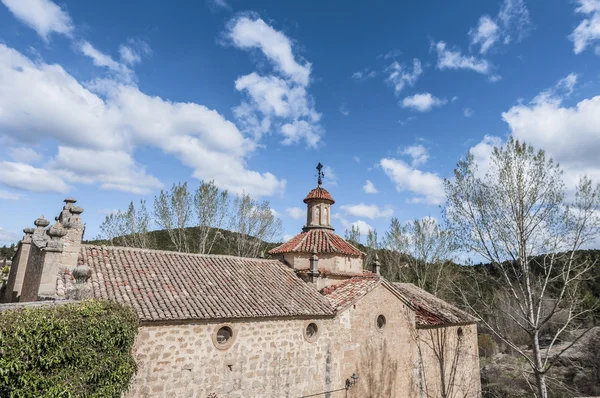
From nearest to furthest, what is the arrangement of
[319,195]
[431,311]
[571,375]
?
[431,311], [319,195], [571,375]

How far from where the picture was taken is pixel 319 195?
1980 cm

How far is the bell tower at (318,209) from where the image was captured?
64.6 ft

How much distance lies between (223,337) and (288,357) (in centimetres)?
264

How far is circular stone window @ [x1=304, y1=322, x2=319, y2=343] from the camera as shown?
1323cm

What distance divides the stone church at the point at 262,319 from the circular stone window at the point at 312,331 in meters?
0.04

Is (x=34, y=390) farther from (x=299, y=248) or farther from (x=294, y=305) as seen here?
(x=299, y=248)

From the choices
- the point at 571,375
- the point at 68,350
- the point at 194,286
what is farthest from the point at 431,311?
the point at 68,350

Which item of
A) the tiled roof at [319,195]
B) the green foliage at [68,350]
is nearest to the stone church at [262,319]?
the green foliage at [68,350]

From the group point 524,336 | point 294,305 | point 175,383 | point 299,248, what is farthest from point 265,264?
point 524,336

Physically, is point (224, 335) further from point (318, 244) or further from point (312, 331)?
point (318, 244)

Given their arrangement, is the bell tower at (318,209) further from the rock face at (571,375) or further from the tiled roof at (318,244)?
the rock face at (571,375)

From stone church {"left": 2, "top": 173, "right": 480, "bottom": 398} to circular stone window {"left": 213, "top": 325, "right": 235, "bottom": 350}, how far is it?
32 millimetres

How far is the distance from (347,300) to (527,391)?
15832 mm

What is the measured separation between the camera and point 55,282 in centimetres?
1039
